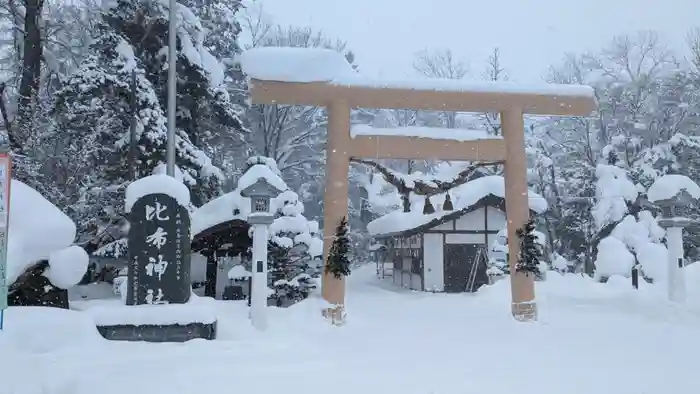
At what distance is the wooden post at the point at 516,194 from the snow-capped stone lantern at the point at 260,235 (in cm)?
545

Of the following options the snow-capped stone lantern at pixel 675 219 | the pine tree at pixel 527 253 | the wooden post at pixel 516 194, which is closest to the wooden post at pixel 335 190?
the wooden post at pixel 516 194

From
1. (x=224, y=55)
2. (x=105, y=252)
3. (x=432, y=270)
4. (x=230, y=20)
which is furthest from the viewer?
(x=224, y=55)

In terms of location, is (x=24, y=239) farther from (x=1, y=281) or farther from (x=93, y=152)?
(x=93, y=152)

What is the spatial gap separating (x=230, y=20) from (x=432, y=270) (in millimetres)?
12697

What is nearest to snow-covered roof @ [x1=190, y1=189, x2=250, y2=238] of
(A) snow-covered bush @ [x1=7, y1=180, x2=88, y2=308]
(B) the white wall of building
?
(A) snow-covered bush @ [x1=7, y1=180, x2=88, y2=308]

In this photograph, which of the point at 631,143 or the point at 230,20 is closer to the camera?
the point at 230,20

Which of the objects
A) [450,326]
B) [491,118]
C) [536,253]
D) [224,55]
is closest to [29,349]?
[450,326]

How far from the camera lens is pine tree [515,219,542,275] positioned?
12734 mm

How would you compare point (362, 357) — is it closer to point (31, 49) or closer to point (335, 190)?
point (335, 190)

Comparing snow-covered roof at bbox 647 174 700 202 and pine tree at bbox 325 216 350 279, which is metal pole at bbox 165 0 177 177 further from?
snow-covered roof at bbox 647 174 700 202

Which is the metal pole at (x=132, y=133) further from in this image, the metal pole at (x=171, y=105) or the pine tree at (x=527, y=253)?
the pine tree at (x=527, y=253)

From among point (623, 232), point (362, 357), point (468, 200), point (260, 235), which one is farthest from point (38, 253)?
point (623, 232)

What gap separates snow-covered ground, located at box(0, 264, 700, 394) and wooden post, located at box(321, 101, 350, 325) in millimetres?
518

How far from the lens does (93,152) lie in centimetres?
1714
